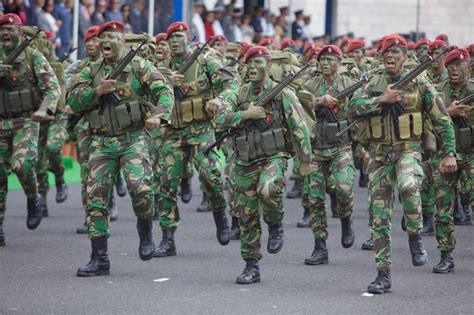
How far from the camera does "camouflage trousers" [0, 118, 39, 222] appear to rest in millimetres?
12984

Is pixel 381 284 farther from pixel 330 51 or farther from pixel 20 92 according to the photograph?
pixel 20 92

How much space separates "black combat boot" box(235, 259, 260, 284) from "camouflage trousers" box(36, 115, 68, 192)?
5.48 meters

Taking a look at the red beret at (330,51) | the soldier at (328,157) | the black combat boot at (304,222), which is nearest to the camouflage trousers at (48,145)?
the black combat boot at (304,222)

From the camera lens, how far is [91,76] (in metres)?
11.5

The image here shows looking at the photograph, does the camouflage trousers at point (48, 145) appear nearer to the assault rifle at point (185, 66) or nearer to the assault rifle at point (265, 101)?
the assault rifle at point (185, 66)

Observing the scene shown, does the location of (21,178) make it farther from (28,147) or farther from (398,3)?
(398,3)

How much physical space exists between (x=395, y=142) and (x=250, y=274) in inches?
62.3

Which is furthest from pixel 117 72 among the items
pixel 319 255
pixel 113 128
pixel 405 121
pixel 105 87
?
pixel 319 255

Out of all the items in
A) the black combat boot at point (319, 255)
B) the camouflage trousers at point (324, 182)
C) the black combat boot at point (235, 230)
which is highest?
the camouflage trousers at point (324, 182)

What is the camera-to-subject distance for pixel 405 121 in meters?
10.8

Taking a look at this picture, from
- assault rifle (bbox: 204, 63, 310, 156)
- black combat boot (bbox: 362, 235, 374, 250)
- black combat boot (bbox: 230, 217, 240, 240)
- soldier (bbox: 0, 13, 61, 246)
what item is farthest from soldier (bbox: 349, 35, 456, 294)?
soldier (bbox: 0, 13, 61, 246)

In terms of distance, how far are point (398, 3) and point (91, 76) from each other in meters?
30.0

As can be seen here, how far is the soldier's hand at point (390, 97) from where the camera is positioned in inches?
418

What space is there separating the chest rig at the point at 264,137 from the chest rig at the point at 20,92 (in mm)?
2887
